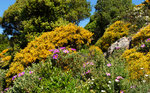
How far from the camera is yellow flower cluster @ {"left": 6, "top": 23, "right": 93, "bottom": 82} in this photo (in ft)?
23.2

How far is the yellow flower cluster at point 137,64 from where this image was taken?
4.35 m

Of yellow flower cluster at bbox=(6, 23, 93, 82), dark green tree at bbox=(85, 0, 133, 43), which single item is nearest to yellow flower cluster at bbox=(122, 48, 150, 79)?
yellow flower cluster at bbox=(6, 23, 93, 82)

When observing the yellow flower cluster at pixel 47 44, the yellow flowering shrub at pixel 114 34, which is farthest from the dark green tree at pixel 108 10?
the yellow flower cluster at pixel 47 44

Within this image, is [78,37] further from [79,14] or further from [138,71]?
[79,14]

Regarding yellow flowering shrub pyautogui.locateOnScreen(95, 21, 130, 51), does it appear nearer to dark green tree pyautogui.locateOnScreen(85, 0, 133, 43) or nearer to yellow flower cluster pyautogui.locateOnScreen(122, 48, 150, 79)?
yellow flower cluster pyautogui.locateOnScreen(122, 48, 150, 79)

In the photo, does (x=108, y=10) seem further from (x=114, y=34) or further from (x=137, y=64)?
(x=137, y=64)

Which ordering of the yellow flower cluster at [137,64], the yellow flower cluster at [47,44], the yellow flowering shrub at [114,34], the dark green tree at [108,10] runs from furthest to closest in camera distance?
1. the dark green tree at [108,10]
2. the yellow flowering shrub at [114,34]
3. the yellow flower cluster at [47,44]
4. the yellow flower cluster at [137,64]

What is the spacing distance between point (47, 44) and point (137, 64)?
13.8 feet

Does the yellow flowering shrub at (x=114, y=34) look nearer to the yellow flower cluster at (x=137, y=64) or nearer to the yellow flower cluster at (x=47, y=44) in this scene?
the yellow flower cluster at (x=47, y=44)

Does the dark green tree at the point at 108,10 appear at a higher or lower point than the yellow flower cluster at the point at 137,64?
higher

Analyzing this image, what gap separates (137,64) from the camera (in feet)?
15.4

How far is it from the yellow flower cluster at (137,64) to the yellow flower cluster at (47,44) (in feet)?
8.66

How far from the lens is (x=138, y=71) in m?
4.48

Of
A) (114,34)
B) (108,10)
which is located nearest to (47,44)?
(114,34)
